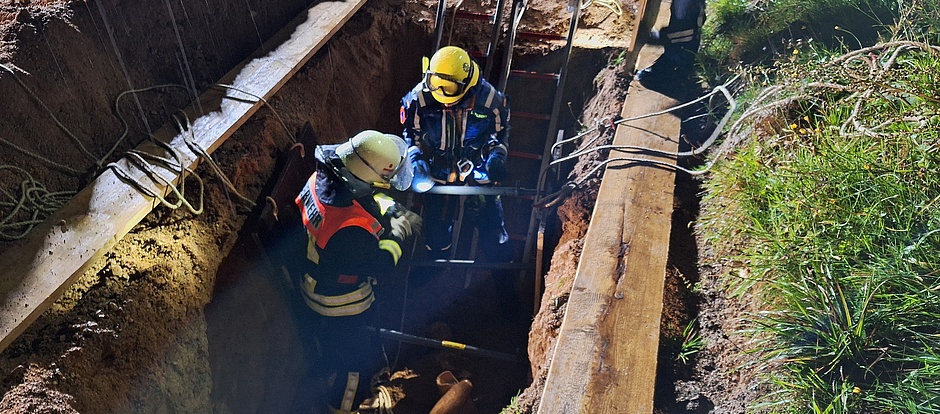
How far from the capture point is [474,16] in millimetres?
5289

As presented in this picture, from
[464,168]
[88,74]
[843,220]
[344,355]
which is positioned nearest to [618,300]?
[843,220]

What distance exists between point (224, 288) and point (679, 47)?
160 inches

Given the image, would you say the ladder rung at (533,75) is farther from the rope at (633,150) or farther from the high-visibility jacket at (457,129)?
the high-visibility jacket at (457,129)

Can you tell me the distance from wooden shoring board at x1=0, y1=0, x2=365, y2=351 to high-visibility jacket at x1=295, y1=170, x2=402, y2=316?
2.23ft

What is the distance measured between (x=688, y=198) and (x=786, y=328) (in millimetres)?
1359

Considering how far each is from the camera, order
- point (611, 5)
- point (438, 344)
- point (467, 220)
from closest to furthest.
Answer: point (438, 344), point (467, 220), point (611, 5)

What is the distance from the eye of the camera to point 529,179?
5359 millimetres

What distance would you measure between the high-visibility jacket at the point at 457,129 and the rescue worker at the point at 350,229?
0.94 meters

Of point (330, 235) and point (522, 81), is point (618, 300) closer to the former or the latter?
point (330, 235)

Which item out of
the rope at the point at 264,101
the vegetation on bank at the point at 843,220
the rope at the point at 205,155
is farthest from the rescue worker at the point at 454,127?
the vegetation on bank at the point at 843,220

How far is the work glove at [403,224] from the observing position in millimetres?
3359

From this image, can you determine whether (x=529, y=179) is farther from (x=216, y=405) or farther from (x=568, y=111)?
(x=216, y=405)

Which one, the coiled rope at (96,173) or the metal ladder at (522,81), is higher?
the coiled rope at (96,173)

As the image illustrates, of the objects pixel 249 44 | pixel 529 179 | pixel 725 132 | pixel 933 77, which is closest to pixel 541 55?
pixel 529 179
